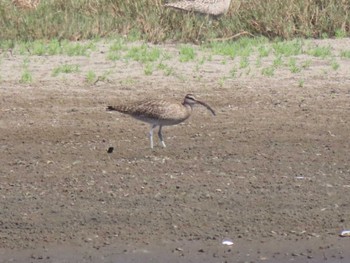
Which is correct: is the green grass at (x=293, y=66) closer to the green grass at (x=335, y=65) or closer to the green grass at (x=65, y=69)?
the green grass at (x=335, y=65)

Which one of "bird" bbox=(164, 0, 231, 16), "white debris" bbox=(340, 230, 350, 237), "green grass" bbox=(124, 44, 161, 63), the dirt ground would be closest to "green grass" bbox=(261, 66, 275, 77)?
the dirt ground

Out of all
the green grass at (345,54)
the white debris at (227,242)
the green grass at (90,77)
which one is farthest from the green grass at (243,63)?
the white debris at (227,242)

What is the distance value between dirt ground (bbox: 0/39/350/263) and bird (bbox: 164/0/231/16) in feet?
6.22

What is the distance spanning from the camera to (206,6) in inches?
656

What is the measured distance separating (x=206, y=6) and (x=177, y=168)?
20.9ft

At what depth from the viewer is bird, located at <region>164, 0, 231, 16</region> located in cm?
1658

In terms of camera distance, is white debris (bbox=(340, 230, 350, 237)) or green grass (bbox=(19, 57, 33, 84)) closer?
white debris (bbox=(340, 230, 350, 237))

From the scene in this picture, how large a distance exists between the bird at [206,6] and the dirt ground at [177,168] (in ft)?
6.22

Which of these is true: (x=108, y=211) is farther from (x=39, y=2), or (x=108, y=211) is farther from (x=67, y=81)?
(x=39, y=2)

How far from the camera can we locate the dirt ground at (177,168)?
895 centimetres

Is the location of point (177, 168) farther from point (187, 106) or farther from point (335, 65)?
point (335, 65)

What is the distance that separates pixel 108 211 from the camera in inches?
375

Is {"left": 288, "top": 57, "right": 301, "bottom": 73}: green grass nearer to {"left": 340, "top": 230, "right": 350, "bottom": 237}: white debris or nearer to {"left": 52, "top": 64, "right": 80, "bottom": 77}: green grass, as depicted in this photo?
{"left": 52, "top": 64, "right": 80, "bottom": 77}: green grass

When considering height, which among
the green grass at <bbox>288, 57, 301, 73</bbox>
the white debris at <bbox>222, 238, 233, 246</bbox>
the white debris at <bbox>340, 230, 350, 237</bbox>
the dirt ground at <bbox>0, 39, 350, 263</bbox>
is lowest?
the green grass at <bbox>288, 57, 301, 73</bbox>
